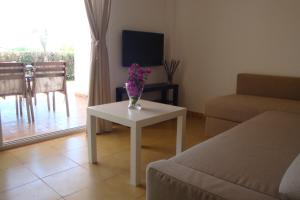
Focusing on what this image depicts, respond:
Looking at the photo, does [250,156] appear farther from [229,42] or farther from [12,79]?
[12,79]

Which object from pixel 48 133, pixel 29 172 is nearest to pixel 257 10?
pixel 48 133

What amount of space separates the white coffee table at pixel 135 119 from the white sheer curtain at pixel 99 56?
79 centimetres

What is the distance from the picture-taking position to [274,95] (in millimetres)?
3539

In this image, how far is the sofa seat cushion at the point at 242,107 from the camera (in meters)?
2.96

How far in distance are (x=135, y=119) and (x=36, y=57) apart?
13.0ft

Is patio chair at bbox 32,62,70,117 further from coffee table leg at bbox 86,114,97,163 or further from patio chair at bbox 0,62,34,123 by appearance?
coffee table leg at bbox 86,114,97,163

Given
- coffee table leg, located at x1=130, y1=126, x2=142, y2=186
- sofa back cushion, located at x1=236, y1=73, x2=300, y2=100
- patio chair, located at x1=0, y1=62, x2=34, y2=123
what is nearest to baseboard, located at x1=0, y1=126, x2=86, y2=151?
patio chair, located at x1=0, y1=62, x2=34, y2=123

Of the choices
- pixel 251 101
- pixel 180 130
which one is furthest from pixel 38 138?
pixel 251 101

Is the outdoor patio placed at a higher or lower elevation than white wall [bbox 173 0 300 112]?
lower

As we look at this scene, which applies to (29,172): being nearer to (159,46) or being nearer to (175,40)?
(159,46)

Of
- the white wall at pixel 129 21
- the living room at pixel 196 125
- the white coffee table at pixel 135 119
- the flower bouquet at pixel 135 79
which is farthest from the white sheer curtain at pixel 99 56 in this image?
the flower bouquet at pixel 135 79

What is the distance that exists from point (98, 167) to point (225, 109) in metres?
1.61

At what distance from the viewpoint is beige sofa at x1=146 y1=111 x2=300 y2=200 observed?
3.96ft

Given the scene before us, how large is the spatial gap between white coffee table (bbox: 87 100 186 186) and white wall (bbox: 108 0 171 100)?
1198 millimetres
